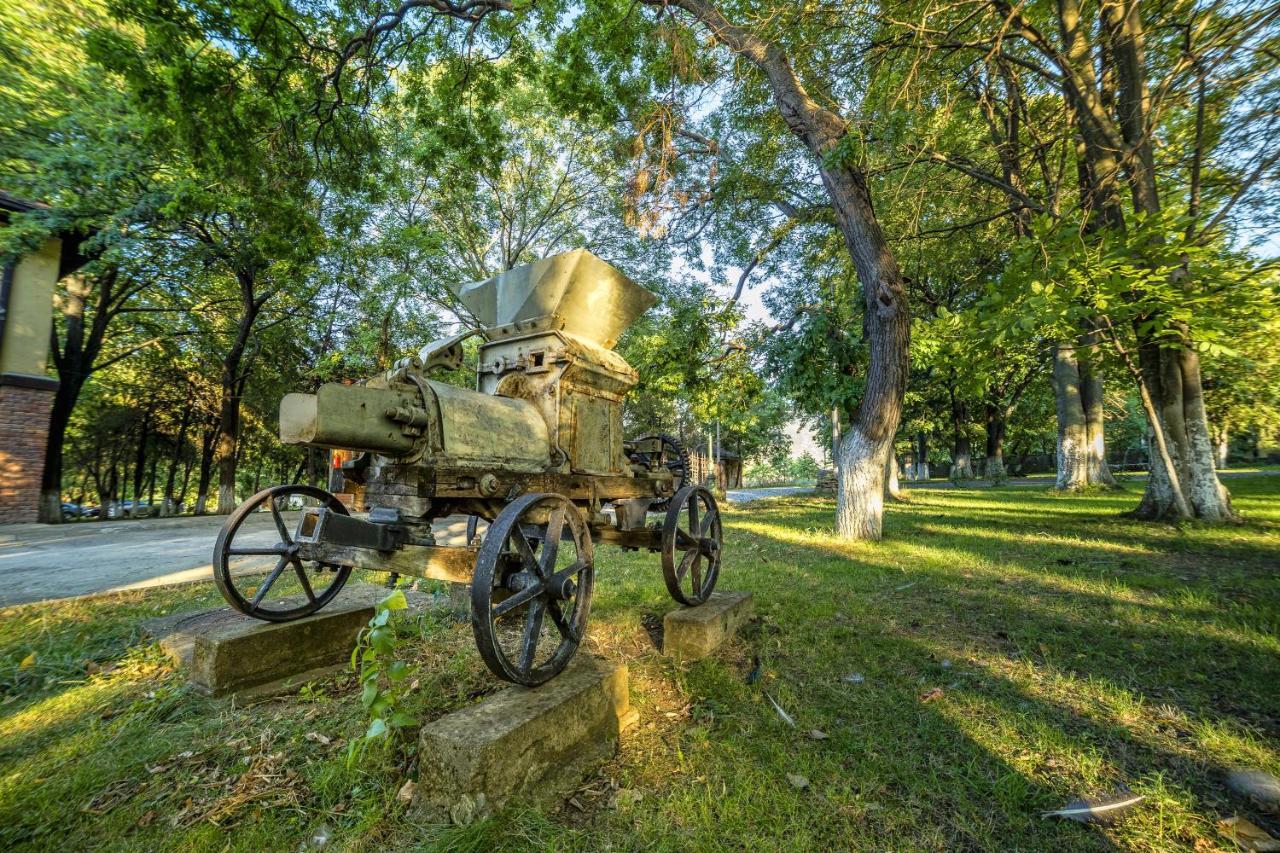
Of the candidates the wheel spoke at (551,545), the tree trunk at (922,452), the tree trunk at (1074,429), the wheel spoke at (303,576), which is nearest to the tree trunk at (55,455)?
the wheel spoke at (303,576)

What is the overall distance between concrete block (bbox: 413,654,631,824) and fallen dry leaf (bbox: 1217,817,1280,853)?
2.57m

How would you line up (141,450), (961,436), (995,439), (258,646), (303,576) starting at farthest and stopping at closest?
(961,436)
(995,439)
(141,450)
(303,576)
(258,646)

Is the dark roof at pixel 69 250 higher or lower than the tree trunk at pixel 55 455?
higher

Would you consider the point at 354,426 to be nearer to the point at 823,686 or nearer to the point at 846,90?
the point at 823,686

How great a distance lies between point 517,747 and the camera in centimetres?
217

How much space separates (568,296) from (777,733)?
3.23 m

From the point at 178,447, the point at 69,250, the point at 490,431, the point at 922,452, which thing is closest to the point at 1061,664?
the point at 490,431

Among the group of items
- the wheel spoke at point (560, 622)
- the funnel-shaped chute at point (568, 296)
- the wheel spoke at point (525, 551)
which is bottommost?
the wheel spoke at point (560, 622)

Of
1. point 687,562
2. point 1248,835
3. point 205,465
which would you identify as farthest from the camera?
point 205,465

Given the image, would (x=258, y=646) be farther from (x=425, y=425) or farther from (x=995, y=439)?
(x=995, y=439)

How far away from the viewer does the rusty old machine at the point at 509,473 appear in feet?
8.95

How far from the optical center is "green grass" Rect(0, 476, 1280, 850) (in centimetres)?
208

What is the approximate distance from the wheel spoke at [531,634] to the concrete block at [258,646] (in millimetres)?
1847

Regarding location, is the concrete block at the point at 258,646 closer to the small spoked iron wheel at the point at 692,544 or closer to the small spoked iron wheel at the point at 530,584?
the small spoked iron wheel at the point at 530,584
